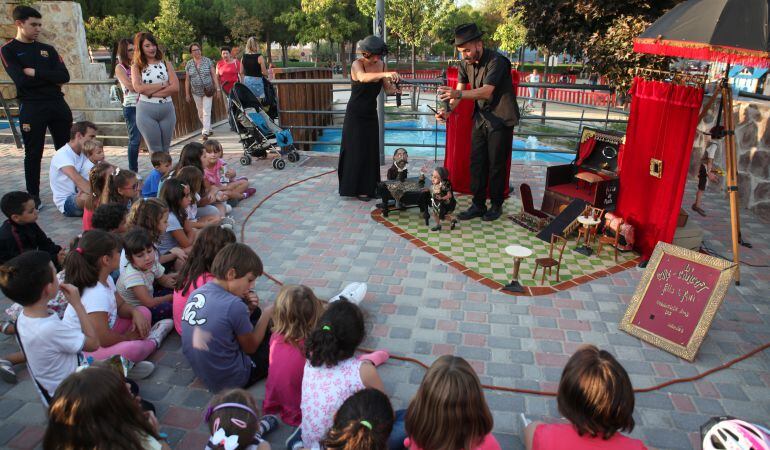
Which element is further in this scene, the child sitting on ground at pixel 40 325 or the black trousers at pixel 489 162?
the black trousers at pixel 489 162

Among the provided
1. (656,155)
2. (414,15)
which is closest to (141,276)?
(656,155)

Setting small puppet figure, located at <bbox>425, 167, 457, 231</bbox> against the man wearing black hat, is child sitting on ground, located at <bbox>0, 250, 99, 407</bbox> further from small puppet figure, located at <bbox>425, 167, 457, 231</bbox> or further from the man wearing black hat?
the man wearing black hat

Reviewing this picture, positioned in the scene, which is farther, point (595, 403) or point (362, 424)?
point (595, 403)

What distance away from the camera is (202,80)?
9.63 m

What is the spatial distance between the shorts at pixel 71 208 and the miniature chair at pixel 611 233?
5.82m

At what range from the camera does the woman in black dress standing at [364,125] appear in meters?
5.79

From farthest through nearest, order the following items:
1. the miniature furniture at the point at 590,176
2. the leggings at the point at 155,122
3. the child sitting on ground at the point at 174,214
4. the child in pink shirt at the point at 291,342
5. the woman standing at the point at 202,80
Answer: the woman standing at the point at 202,80
the leggings at the point at 155,122
the miniature furniture at the point at 590,176
the child sitting on ground at the point at 174,214
the child in pink shirt at the point at 291,342

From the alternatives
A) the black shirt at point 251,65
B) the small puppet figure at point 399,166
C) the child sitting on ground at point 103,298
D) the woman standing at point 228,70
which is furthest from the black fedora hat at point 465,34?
the woman standing at point 228,70

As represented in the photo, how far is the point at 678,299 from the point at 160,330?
147 inches

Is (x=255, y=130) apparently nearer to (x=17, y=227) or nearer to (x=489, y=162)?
(x=489, y=162)

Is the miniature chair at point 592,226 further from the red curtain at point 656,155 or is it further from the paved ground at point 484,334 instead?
the paved ground at point 484,334

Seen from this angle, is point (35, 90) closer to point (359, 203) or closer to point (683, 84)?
point (359, 203)

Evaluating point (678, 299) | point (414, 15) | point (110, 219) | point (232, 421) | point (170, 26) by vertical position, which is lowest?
point (678, 299)

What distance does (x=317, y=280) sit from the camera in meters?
4.46
